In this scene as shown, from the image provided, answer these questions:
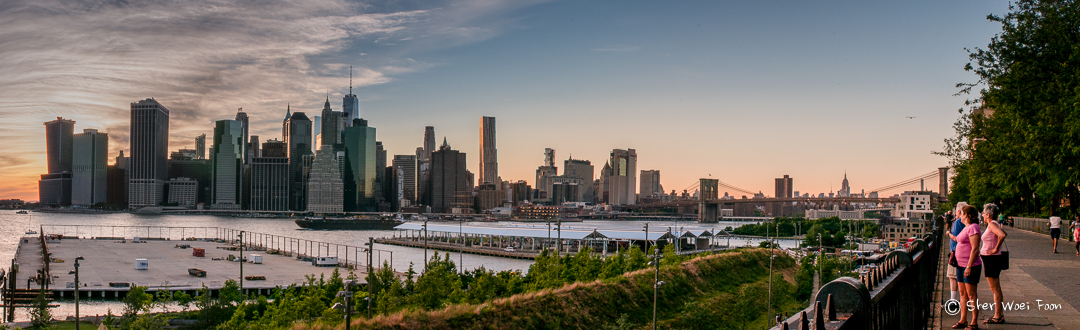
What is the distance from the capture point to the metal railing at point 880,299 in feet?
9.88

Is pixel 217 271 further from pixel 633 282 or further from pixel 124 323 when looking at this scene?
pixel 633 282

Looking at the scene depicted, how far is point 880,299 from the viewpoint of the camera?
397cm

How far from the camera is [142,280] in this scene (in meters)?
51.1

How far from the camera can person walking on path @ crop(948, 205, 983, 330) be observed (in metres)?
6.19

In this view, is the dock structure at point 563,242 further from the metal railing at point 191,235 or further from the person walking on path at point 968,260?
the person walking on path at point 968,260

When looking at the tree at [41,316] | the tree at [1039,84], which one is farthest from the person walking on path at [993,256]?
the tree at [41,316]

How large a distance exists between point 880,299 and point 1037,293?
561 centimetres

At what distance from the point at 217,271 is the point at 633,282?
42.1 m

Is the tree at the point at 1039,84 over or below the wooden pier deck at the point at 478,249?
over

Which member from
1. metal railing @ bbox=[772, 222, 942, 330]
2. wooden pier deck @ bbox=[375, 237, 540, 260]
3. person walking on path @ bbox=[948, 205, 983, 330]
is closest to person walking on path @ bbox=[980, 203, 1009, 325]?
person walking on path @ bbox=[948, 205, 983, 330]

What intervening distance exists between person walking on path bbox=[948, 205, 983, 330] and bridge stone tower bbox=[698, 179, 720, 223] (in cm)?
15496

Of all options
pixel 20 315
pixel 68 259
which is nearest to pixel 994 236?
pixel 20 315

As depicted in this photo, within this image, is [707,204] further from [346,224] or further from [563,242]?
[346,224]

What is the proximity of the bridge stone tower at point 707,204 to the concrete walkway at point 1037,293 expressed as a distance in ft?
489
